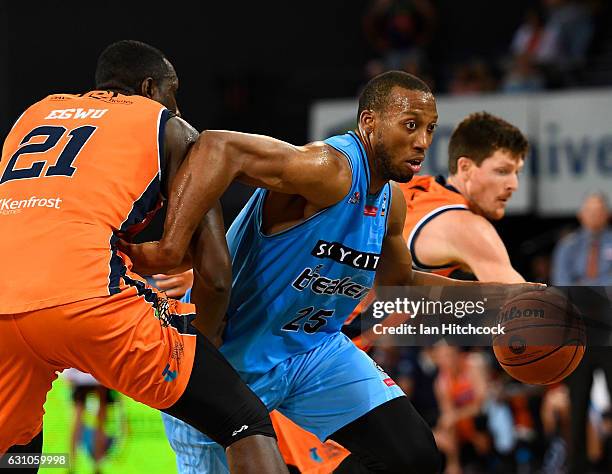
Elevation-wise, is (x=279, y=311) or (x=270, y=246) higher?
(x=270, y=246)

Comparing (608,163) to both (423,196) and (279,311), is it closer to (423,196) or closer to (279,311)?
(423,196)

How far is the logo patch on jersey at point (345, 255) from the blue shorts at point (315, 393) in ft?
1.52

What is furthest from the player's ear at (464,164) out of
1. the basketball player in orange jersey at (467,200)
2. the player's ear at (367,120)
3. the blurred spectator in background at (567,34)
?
the blurred spectator in background at (567,34)

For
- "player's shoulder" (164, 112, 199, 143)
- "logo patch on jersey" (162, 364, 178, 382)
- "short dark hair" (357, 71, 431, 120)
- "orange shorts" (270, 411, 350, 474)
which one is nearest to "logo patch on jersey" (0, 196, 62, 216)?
"player's shoulder" (164, 112, 199, 143)

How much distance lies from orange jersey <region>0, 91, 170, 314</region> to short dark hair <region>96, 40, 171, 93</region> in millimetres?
236

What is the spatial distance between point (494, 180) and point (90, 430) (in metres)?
2.97

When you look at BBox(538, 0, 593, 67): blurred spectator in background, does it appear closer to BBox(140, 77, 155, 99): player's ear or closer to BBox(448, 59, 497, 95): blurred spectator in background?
BBox(448, 59, 497, 95): blurred spectator in background

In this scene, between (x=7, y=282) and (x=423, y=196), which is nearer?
(x=7, y=282)

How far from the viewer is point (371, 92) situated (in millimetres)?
4324

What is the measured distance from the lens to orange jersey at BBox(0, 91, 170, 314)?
3387mm

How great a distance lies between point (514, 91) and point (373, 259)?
782 cm

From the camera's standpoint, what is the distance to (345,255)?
169 inches

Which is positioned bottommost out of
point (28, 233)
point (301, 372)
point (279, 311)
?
point (301, 372)

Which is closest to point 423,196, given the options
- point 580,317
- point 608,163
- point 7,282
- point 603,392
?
point 580,317
